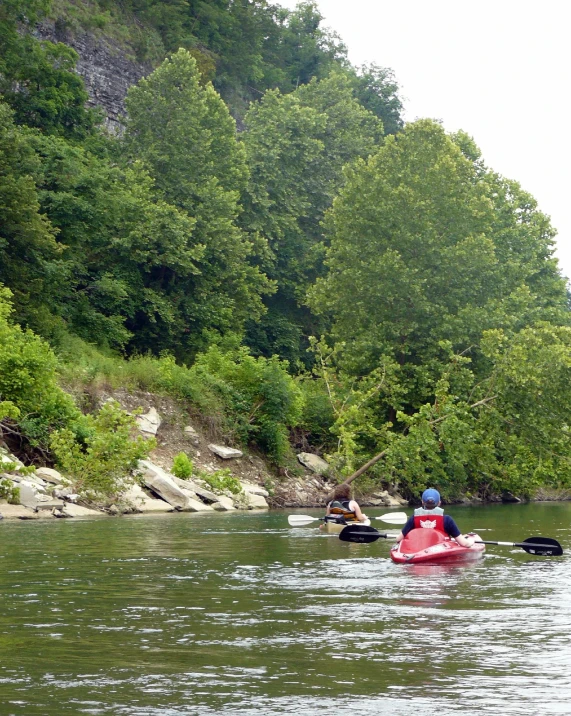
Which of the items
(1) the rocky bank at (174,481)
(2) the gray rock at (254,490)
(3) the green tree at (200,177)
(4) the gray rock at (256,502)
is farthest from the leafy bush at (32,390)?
(3) the green tree at (200,177)

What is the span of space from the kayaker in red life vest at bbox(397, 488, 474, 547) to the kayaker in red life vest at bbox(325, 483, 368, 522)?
6.05 metres

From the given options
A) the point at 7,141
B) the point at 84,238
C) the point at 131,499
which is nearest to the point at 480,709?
the point at 131,499

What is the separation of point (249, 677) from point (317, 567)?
9336 millimetres

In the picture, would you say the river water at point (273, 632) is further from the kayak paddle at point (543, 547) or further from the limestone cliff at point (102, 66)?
the limestone cliff at point (102, 66)

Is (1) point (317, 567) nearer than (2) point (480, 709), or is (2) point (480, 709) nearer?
(2) point (480, 709)

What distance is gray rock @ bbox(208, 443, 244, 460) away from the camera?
4330 cm

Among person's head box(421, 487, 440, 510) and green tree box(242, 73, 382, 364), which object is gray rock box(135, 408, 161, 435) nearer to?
green tree box(242, 73, 382, 364)

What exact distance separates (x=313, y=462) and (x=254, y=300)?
13.6m

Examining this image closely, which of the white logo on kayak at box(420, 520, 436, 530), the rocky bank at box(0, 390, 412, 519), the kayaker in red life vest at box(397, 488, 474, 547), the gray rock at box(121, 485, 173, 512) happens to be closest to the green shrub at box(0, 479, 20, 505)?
the rocky bank at box(0, 390, 412, 519)

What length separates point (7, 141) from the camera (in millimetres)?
43406

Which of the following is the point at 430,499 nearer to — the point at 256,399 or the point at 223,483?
the point at 223,483

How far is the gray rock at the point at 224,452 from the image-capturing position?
142ft

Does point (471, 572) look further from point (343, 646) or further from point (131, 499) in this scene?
point (131, 499)

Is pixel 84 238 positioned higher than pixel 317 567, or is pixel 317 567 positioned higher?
pixel 84 238
